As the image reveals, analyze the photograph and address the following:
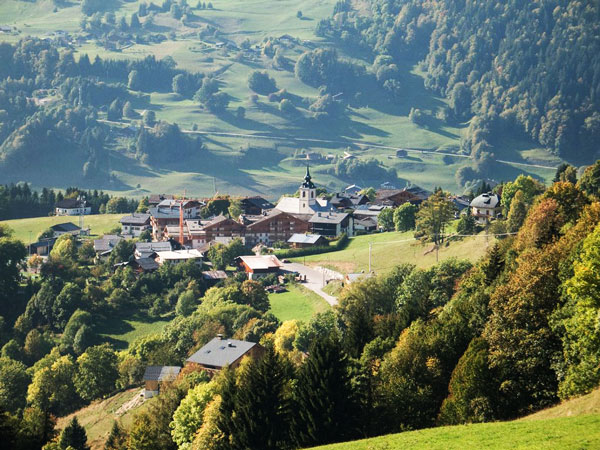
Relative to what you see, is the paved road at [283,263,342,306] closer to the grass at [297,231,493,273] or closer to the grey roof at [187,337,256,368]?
the grass at [297,231,493,273]

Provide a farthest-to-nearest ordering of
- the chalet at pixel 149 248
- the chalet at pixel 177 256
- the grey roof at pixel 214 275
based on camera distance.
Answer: the chalet at pixel 149 248 < the chalet at pixel 177 256 < the grey roof at pixel 214 275

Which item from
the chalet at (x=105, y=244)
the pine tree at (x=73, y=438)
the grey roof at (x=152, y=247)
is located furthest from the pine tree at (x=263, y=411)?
the chalet at (x=105, y=244)

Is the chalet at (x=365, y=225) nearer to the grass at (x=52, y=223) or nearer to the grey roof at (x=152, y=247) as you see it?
the grey roof at (x=152, y=247)

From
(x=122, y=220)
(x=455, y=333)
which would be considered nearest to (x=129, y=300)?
(x=122, y=220)

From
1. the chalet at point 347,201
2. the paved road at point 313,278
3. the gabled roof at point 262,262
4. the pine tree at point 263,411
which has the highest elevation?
the pine tree at point 263,411

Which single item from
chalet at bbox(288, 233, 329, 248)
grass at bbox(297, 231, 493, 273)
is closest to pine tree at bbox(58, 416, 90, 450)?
grass at bbox(297, 231, 493, 273)

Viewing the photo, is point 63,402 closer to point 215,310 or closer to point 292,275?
point 215,310

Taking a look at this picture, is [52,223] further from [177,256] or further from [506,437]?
[506,437]
